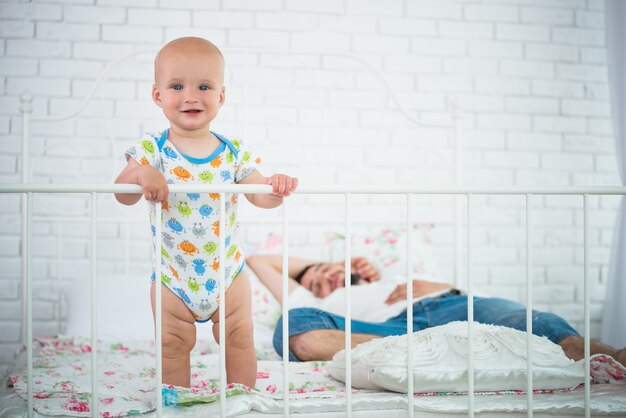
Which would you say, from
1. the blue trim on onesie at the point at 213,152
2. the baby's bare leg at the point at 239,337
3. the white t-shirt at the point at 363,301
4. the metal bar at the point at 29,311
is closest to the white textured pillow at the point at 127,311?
the white t-shirt at the point at 363,301

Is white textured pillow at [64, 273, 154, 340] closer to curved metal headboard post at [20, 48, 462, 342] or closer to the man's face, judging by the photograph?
curved metal headboard post at [20, 48, 462, 342]

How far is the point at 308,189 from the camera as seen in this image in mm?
1389

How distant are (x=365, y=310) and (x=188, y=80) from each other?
1.21 m

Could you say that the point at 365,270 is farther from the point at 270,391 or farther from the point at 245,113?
the point at 270,391

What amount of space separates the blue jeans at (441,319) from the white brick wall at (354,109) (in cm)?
82

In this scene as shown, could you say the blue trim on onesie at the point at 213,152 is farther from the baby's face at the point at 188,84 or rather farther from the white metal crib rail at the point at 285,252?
the white metal crib rail at the point at 285,252

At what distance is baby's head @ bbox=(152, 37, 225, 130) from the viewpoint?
152 centimetres

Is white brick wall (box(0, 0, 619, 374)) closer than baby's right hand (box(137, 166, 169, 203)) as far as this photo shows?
No

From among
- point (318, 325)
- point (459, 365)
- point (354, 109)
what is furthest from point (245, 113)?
point (459, 365)

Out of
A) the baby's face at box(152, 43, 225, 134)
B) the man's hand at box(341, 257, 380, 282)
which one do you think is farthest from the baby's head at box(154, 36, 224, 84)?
the man's hand at box(341, 257, 380, 282)

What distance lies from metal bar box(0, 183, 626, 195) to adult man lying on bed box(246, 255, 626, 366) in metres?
0.53

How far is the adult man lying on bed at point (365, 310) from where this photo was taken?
2.00 m

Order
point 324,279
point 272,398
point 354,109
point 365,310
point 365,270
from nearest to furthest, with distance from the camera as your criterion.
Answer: point 272,398 < point 365,310 < point 324,279 < point 365,270 < point 354,109

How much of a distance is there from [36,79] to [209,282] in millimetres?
1832
